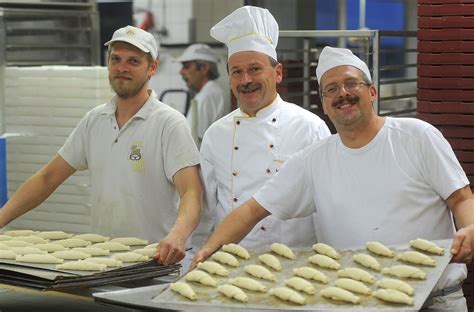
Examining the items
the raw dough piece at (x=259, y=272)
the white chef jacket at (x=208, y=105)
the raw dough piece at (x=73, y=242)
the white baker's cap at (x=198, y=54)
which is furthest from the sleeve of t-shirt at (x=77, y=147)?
the white baker's cap at (x=198, y=54)

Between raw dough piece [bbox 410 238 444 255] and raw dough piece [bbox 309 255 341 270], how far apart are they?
26cm

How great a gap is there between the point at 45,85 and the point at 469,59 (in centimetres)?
273

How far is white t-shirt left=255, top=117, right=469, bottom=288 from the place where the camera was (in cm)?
339

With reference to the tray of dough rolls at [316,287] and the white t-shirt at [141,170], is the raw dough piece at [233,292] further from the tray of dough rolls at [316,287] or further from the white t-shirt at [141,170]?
the white t-shirt at [141,170]

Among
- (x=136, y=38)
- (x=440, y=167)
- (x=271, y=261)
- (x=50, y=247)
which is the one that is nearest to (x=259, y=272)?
(x=271, y=261)

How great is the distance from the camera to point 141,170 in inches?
166

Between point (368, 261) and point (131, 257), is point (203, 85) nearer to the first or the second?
point (131, 257)

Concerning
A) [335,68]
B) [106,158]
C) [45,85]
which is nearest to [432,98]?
[335,68]

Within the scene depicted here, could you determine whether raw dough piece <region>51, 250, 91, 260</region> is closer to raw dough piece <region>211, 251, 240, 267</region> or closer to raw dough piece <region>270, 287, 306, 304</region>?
raw dough piece <region>211, 251, 240, 267</region>

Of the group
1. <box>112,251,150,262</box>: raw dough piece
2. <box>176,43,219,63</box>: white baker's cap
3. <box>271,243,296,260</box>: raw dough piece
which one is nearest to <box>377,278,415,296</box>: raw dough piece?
<box>271,243,296,260</box>: raw dough piece

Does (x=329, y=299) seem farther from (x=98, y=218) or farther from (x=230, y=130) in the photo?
(x=98, y=218)

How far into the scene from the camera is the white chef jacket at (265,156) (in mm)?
3947

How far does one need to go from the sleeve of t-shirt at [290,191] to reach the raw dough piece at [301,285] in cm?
72

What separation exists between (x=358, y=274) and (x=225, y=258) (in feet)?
1.67
